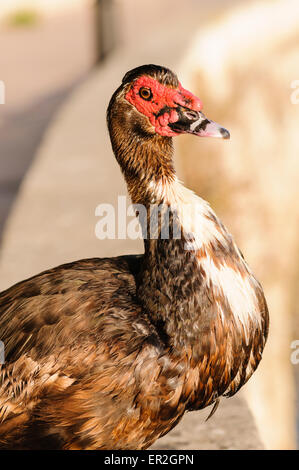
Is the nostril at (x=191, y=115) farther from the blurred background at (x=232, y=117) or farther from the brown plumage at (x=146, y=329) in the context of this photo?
the blurred background at (x=232, y=117)

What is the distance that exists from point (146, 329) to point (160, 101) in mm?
814

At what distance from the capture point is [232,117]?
988cm

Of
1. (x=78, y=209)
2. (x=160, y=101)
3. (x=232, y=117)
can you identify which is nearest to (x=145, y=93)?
(x=160, y=101)

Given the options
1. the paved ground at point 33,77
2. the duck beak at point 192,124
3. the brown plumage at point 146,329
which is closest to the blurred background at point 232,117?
the paved ground at point 33,77

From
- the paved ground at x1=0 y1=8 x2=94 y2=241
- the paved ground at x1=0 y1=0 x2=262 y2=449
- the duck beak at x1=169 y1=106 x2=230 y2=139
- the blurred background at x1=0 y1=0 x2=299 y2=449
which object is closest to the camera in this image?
the duck beak at x1=169 y1=106 x2=230 y2=139

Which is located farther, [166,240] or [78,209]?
[78,209]

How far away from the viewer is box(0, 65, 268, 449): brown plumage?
9.14 feet

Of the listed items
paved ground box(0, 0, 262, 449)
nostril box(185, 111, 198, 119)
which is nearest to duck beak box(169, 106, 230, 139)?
nostril box(185, 111, 198, 119)

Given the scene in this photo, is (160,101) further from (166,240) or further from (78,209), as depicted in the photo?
(78,209)

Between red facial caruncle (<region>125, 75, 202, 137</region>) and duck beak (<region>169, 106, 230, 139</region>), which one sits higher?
red facial caruncle (<region>125, 75, 202, 137</region>)

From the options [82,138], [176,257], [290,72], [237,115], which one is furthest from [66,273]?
[290,72]

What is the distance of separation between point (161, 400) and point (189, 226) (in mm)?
627

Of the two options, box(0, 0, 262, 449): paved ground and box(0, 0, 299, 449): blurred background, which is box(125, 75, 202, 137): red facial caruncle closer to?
box(0, 0, 262, 449): paved ground

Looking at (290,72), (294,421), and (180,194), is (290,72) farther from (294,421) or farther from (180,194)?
(180,194)
